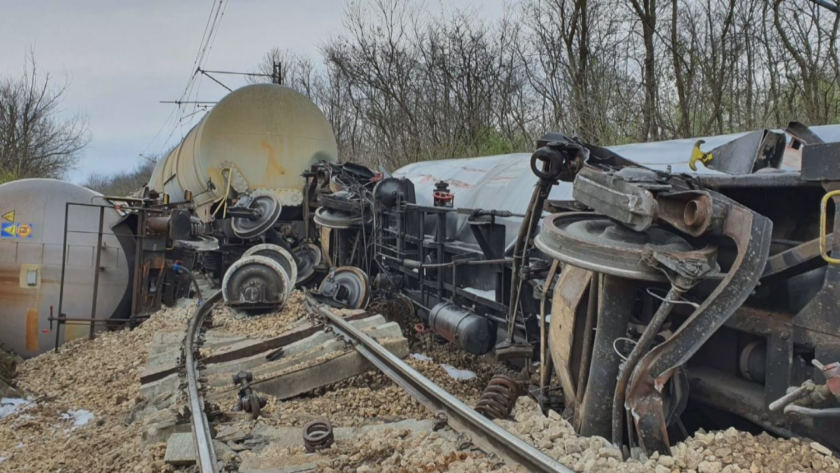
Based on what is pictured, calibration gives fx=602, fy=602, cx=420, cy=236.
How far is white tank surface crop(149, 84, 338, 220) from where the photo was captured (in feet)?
41.8

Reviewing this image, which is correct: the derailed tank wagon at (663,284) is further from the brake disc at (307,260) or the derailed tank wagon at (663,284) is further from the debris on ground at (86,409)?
the brake disc at (307,260)

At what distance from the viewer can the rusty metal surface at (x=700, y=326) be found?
7.88 ft

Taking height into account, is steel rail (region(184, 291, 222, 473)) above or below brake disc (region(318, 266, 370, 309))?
below

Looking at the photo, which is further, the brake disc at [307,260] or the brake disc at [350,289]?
the brake disc at [307,260]

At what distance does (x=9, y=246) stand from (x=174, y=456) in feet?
20.9

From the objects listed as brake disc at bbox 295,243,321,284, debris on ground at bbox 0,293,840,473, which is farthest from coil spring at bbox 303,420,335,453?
brake disc at bbox 295,243,321,284

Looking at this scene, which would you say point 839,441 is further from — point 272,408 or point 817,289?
point 272,408

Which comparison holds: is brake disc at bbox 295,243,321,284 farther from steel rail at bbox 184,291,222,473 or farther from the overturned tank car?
the overturned tank car

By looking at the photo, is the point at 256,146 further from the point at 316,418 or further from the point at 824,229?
the point at 824,229

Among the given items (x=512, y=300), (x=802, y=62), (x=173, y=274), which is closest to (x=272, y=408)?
(x=512, y=300)

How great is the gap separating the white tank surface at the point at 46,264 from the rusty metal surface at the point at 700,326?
800 centimetres

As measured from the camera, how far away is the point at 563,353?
11.0ft

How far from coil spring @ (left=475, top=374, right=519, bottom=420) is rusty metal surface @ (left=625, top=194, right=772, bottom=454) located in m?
1.21

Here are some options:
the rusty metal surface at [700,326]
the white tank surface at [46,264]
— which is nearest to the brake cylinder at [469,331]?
the rusty metal surface at [700,326]
